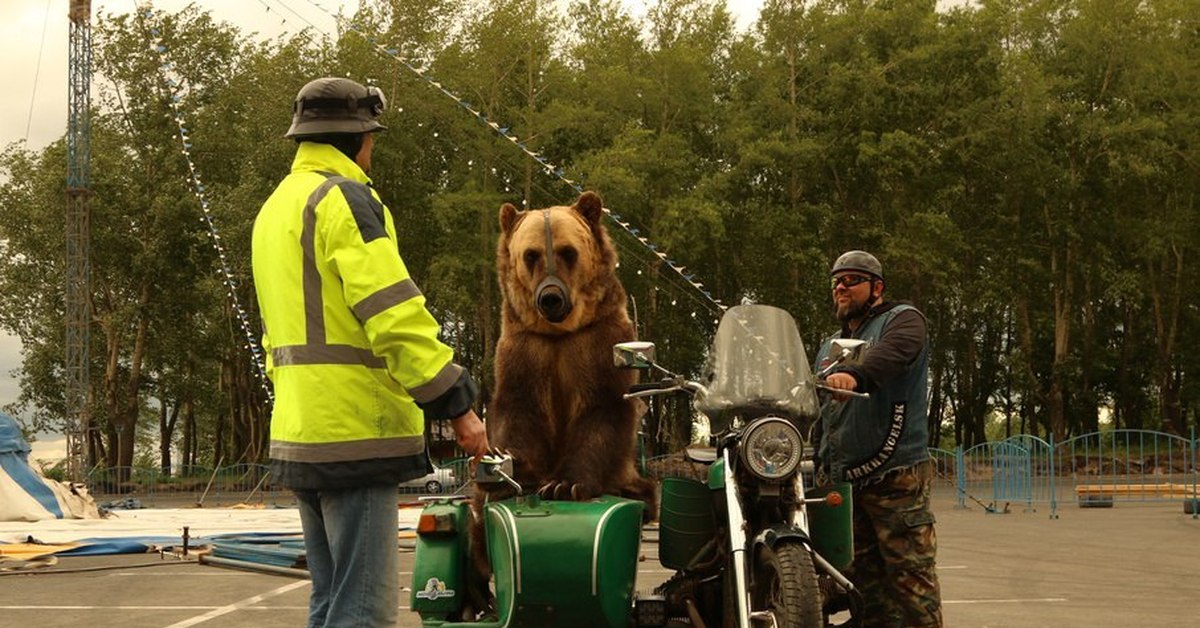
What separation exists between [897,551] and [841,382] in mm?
852

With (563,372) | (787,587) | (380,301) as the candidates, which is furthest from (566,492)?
(380,301)

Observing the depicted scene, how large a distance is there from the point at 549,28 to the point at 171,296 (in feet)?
48.7

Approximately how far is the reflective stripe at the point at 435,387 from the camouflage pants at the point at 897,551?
2461mm

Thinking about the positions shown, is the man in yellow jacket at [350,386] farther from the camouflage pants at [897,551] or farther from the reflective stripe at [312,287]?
the camouflage pants at [897,551]

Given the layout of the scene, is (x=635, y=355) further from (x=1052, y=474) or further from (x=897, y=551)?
(x=1052, y=474)

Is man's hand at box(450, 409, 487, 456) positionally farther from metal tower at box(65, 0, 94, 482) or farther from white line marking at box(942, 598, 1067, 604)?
metal tower at box(65, 0, 94, 482)

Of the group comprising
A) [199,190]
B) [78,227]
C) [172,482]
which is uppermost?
[78,227]

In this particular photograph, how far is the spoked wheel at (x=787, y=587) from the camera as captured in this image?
4.35 metres

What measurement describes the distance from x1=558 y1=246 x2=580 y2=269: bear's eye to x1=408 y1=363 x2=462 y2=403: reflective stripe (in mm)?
2497

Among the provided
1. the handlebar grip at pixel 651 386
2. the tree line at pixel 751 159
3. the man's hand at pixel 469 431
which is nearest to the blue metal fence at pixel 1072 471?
the tree line at pixel 751 159

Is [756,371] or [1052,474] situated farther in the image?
[1052,474]

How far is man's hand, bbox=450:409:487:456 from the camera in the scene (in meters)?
4.00

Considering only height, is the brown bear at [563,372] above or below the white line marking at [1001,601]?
above

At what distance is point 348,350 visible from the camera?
4047mm
